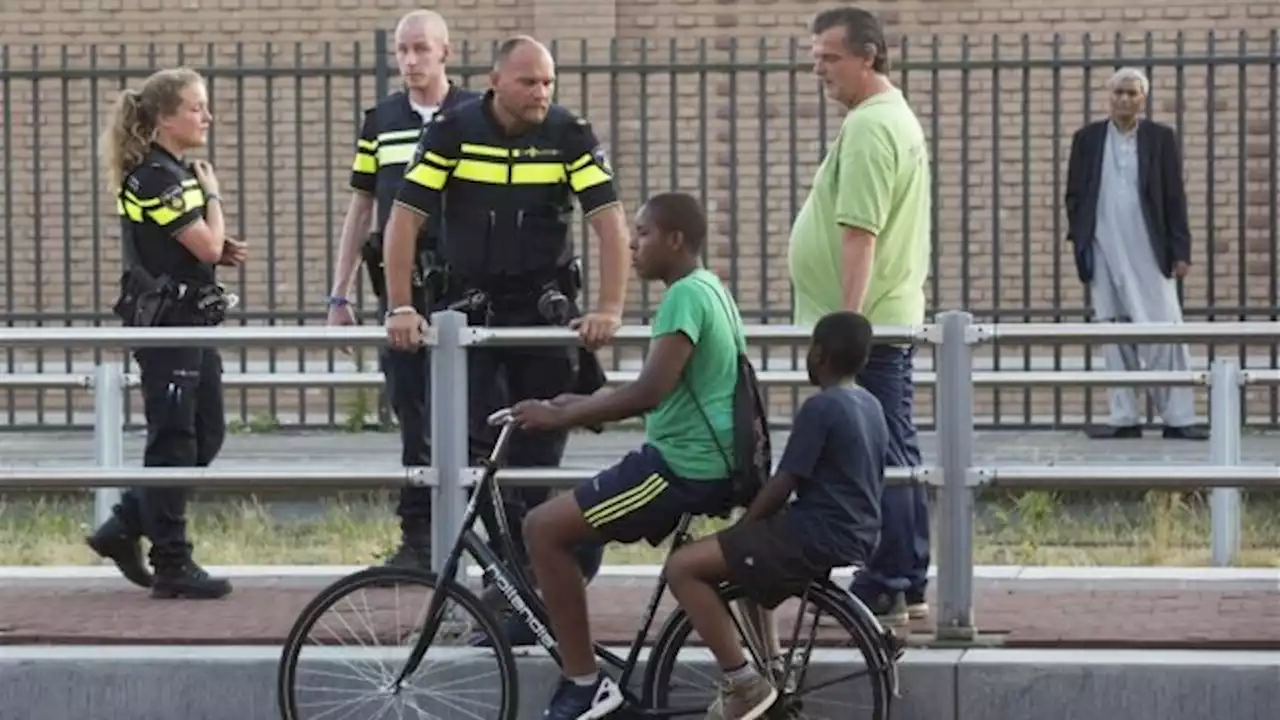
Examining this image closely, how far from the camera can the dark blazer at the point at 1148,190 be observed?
13.8m

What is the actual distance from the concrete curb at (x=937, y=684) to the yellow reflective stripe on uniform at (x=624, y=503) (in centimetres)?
47

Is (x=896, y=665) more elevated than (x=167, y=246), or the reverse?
(x=167, y=246)

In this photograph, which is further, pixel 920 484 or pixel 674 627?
pixel 920 484

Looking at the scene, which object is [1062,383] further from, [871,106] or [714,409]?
[714,409]

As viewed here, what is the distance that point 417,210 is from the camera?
8023mm

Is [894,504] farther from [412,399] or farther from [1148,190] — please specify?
[1148,190]

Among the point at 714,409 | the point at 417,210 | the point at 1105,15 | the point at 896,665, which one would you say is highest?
the point at 1105,15

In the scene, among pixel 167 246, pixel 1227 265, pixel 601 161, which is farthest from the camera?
pixel 1227 265

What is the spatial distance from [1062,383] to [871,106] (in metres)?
2.63

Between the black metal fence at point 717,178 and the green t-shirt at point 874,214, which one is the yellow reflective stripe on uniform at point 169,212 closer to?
the green t-shirt at point 874,214

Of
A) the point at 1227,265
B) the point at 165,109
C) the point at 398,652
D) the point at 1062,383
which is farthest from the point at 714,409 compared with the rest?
the point at 1227,265

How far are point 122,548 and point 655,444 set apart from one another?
246cm

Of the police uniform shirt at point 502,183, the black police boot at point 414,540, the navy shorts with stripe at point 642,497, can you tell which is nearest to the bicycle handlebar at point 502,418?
the navy shorts with stripe at point 642,497

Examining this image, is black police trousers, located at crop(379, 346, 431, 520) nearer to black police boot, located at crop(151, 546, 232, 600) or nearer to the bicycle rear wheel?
black police boot, located at crop(151, 546, 232, 600)
